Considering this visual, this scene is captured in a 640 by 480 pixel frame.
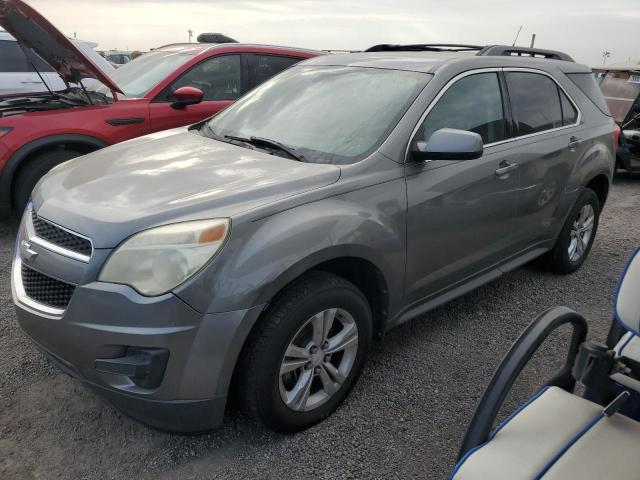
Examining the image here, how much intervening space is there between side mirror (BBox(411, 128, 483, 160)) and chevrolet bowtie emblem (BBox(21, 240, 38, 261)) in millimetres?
1786

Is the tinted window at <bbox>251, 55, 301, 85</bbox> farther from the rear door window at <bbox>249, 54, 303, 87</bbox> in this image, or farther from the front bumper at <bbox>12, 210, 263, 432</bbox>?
the front bumper at <bbox>12, 210, 263, 432</bbox>

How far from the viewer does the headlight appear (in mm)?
1931

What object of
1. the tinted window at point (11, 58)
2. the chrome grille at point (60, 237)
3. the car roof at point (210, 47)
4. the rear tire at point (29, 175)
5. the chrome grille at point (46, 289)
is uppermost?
the car roof at point (210, 47)

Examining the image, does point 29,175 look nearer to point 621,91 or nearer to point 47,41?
point 47,41

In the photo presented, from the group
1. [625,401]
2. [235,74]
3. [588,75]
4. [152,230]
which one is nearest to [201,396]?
[152,230]

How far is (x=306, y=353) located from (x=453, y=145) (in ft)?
3.81

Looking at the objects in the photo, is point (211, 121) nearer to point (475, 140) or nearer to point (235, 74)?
point (475, 140)

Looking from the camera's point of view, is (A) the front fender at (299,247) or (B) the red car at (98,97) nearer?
(A) the front fender at (299,247)

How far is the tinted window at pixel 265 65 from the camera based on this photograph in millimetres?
5508

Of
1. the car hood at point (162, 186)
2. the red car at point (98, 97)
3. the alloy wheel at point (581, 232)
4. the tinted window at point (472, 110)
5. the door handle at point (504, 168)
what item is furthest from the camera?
the red car at point (98, 97)

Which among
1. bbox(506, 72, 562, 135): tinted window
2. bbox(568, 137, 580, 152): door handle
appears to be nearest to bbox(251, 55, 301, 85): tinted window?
bbox(506, 72, 562, 135): tinted window

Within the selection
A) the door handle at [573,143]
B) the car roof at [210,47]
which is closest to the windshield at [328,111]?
the door handle at [573,143]

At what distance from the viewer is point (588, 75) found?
4098 mm

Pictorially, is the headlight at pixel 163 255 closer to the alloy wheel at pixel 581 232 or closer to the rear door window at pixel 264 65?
the alloy wheel at pixel 581 232
